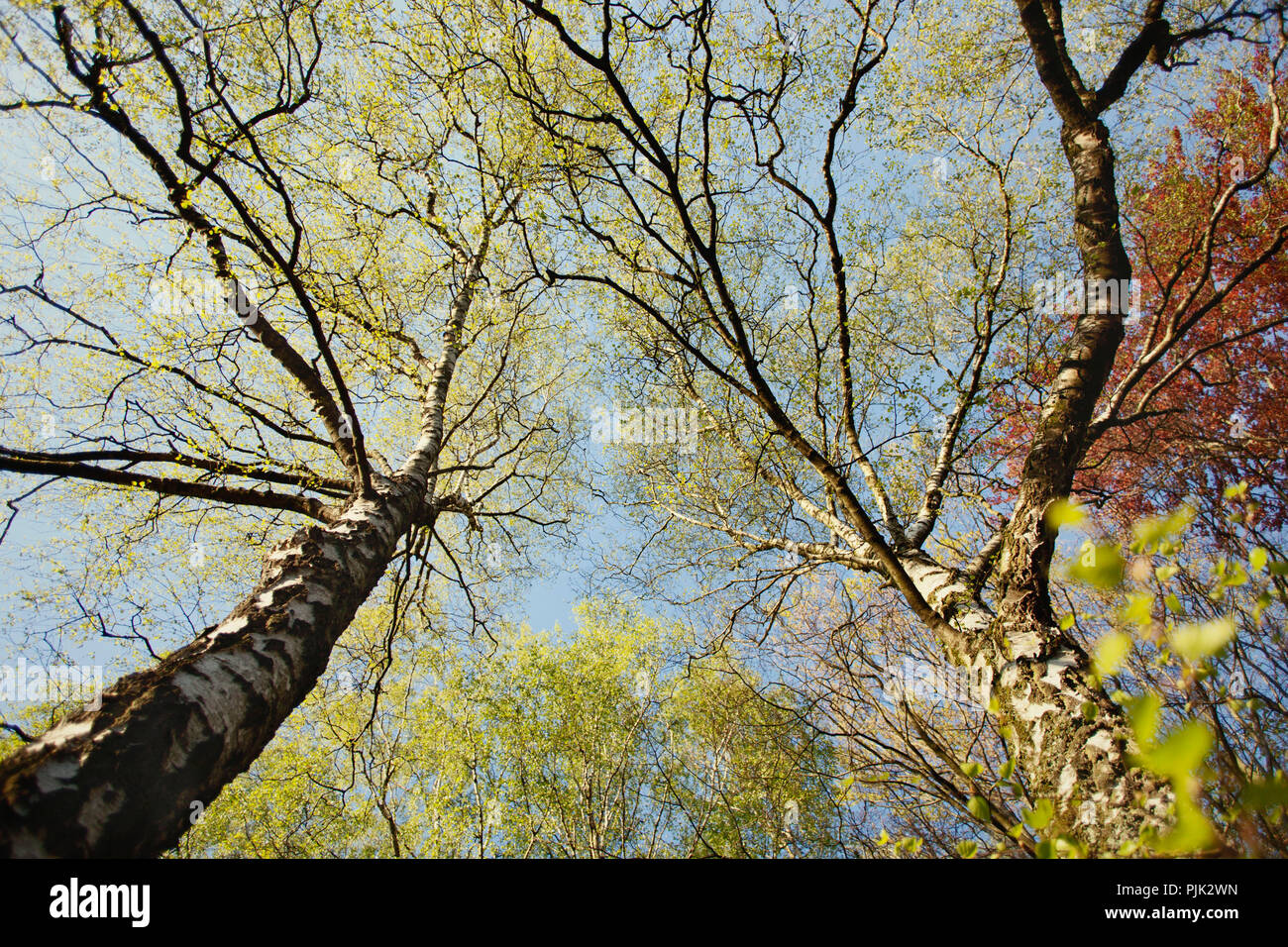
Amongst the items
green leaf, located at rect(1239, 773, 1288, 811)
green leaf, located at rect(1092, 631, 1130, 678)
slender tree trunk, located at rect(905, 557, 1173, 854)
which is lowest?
slender tree trunk, located at rect(905, 557, 1173, 854)

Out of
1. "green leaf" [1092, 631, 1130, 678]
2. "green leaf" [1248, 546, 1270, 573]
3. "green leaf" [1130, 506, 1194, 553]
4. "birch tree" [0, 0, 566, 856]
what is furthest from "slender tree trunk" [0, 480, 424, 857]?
"green leaf" [1248, 546, 1270, 573]

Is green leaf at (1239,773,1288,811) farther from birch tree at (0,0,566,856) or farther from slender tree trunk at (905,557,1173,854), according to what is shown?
birch tree at (0,0,566,856)

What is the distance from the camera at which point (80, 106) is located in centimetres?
270

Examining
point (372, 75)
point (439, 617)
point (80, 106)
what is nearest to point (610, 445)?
point (439, 617)

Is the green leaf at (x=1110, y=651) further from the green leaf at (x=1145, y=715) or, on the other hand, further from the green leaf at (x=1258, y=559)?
the green leaf at (x=1258, y=559)

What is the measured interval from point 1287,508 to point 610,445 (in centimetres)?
920

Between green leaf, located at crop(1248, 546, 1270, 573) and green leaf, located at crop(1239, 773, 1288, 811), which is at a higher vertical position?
green leaf, located at crop(1248, 546, 1270, 573)

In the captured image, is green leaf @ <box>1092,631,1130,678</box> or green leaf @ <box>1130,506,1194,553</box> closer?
green leaf @ <box>1092,631,1130,678</box>

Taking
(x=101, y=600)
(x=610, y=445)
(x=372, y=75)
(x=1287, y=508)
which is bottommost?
(x=101, y=600)

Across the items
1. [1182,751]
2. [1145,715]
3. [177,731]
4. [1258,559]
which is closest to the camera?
[1182,751]

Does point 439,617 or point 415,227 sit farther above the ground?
point 415,227

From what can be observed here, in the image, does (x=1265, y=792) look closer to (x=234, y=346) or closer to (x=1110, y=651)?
(x=1110, y=651)

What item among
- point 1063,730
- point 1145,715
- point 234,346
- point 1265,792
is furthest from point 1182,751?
point 234,346
